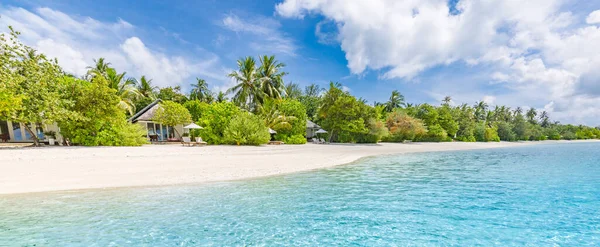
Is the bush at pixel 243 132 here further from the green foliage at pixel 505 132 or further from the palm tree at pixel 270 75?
the green foliage at pixel 505 132

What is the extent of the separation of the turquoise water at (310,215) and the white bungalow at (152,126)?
2024 centimetres

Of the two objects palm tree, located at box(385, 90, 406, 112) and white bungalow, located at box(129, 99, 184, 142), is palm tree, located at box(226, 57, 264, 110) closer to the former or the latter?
white bungalow, located at box(129, 99, 184, 142)

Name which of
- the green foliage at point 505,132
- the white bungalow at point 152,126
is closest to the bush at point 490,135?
the green foliage at point 505,132

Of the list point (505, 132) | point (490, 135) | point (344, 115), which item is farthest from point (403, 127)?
point (505, 132)


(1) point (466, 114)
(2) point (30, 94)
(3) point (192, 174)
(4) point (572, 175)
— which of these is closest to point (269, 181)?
(3) point (192, 174)

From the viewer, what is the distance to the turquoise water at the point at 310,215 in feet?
16.1

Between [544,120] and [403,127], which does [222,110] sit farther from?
[544,120]

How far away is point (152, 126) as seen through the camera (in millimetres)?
28672

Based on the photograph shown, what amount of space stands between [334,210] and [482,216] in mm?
3370

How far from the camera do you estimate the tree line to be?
53.7ft

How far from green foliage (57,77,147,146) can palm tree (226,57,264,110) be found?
1481 cm

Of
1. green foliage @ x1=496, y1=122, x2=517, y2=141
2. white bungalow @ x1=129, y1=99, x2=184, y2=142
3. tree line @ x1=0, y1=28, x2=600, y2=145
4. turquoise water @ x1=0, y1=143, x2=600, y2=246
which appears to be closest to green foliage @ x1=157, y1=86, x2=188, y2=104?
tree line @ x1=0, y1=28, x2=600, y2=145

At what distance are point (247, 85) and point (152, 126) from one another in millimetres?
11248

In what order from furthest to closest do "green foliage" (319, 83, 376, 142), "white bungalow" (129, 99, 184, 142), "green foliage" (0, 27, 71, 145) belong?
"green foliage" (319, 83, 376, 142), "white bungalow" (129, 99, 184, 142), "green foliage" (0, 27, 71, 145)
